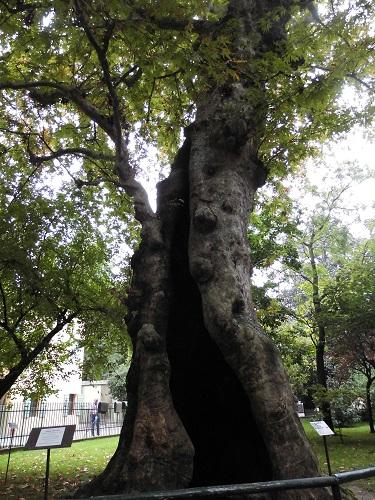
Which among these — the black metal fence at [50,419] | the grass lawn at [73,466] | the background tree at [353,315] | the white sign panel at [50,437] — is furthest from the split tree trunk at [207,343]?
the black metal fence at [50,419]

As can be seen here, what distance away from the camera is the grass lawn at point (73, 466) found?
812 centimetres

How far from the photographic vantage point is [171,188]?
6680 millimetres

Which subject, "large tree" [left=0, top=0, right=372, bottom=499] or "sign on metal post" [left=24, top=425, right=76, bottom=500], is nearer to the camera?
"large tree" [left=0, top=0, right=372, bottom=499]

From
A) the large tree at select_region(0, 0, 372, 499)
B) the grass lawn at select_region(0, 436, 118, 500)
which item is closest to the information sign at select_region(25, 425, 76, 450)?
the grass lawn at select_region(0, 436, 118, 500)

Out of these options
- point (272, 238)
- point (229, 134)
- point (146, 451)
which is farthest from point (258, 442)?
point (272, 238)

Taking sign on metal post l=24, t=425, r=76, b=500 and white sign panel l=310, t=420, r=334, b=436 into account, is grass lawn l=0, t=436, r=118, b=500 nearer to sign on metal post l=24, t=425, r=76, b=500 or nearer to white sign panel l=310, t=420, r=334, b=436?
sign on metal post l=24, t=425, r=76, b=500

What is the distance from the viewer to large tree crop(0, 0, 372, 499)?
443 cm

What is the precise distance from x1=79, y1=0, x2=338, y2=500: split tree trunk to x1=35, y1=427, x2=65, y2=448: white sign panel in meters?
2.22

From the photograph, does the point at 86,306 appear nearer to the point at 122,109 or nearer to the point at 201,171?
the point at 122,109

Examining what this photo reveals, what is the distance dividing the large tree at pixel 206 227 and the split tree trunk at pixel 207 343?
2 cm

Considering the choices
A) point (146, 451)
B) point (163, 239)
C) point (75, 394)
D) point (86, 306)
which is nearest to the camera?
point (146, 451)

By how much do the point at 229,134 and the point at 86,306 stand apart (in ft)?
18.7

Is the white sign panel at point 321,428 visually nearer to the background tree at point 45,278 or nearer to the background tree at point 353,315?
the background tree at point 45,278

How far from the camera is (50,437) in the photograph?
675cm
